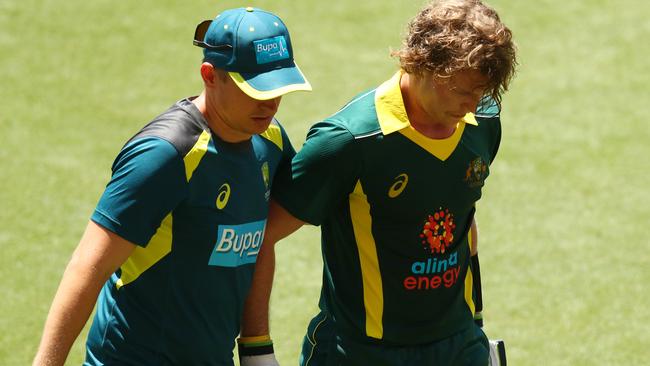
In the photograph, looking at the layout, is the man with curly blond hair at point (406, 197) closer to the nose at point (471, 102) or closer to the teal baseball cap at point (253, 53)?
the nose at point (471, 102)

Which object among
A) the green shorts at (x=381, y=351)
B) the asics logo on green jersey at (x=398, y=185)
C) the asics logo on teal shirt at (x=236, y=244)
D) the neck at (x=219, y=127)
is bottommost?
the green shorts at (x=381, y=351)

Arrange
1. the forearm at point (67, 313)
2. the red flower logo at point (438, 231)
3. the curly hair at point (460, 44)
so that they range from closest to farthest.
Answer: the forearm at point (67, 313) → the curly hair at point (460, 44) → the red flower logo at point (438, 231)

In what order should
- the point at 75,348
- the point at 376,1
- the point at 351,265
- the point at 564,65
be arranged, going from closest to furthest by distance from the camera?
the point at 351,265, the point at 75,348, the point at 564,65, the point at 376,1

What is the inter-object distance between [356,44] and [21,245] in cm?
396

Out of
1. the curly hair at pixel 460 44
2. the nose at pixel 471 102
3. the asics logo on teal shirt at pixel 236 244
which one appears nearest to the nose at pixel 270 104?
the asics logo on teal shirt at pixel 236 244

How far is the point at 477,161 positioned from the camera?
Answer: 170 inches

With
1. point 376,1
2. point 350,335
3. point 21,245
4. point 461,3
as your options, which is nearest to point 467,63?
point 461,3

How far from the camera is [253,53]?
3.82m

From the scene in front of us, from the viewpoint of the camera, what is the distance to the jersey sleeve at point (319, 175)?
4.04 metres

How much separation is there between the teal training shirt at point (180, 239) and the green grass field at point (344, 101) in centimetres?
223

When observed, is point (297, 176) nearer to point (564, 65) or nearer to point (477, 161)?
point (477, 161)

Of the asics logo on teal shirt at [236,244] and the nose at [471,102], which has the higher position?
the nose at [471,102]

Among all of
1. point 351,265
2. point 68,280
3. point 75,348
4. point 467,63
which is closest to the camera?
point 68,280

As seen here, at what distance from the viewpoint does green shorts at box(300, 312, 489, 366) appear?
430cm
